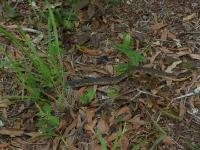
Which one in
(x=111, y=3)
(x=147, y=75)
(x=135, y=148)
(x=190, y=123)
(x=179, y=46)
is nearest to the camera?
(x=135, y=148)

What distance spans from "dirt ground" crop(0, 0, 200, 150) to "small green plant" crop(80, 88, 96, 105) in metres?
0.03

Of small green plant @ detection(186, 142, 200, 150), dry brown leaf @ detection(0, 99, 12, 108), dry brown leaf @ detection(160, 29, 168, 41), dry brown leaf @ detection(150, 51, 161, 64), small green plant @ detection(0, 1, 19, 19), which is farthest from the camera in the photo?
small green plant @ detection(0, 1, 19, 19)

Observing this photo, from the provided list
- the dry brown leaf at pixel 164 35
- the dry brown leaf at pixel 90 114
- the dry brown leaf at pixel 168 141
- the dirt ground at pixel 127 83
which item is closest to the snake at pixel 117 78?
the dirt ground at pixel 127 83

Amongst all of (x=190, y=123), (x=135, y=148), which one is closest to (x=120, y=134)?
(x=135, y=148)

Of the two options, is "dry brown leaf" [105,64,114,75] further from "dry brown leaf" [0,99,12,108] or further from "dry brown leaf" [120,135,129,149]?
"dry brown leaf" [0,99,12,108]

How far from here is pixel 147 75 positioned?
2445 millimetres

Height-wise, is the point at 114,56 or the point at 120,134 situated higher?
the point at 114,56

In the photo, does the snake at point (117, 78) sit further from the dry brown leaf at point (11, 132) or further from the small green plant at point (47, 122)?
the dry brown leaf at point (11, 132)

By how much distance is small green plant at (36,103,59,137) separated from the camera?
2238 millimetres

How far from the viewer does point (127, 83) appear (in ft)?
7.95

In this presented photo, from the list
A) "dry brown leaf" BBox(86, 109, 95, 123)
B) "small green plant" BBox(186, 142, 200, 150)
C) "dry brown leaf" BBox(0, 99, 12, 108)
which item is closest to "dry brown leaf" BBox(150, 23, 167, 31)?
"dry brown leaf" BBox(86, 109, 95, 123)

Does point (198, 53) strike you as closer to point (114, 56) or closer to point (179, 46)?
point (179, 46)

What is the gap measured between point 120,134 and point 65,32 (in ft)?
2.68

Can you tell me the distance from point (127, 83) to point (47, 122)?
1.67 ft
